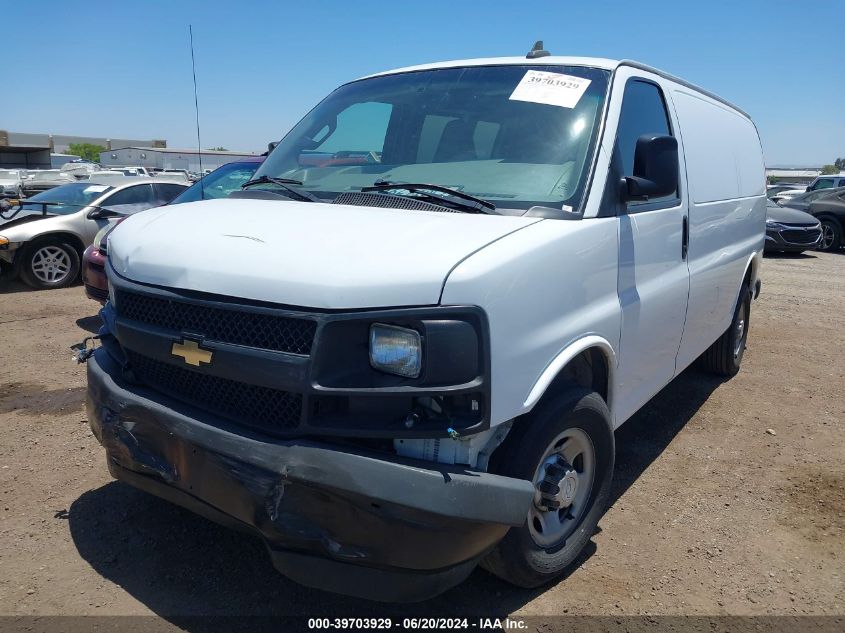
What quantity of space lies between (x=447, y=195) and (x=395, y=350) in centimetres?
100

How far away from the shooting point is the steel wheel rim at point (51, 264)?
933 centimetres

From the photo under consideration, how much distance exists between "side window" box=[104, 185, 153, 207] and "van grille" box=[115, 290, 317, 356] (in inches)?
323

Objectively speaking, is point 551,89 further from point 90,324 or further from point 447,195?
point 90,324

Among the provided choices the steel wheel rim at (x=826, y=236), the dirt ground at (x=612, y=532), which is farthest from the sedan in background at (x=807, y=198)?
the dirt ground at (x=612, y=532)

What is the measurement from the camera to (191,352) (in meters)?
2.41

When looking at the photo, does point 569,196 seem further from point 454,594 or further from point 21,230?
point 21,230

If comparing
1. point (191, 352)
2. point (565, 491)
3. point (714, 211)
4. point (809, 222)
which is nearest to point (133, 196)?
point (714, 211)

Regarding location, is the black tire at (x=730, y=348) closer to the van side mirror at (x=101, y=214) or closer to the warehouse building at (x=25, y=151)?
the van side mirror at (x=101, y=214)

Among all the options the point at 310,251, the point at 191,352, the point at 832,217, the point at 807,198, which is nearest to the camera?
the point at 310,251

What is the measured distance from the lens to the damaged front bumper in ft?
6.80

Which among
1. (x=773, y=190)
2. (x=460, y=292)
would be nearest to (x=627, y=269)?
(x=460, y=292)

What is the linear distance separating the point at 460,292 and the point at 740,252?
389 centimetres

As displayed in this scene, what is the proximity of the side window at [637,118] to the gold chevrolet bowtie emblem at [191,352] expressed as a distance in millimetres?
2054

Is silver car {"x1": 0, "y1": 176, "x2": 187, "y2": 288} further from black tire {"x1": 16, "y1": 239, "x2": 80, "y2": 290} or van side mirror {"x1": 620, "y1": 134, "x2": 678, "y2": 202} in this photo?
van side mirror {"x1": 620, "y1": 134, "x2": 678, "y2": 202}
